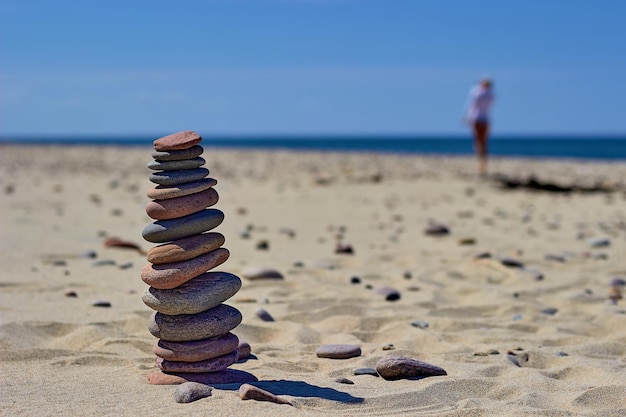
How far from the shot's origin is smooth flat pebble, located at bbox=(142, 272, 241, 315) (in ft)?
10.6

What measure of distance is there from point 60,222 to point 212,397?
587 centimetres

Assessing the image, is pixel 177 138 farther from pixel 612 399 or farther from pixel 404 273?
pixel 404 273

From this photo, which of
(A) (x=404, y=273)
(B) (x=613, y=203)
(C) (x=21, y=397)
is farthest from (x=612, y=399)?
(B) (x=613, y=203)

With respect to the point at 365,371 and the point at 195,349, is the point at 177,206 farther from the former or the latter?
the point at 365,371

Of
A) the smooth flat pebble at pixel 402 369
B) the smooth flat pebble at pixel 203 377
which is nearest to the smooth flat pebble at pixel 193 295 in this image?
the smooth flat pebble at pixel 203 377

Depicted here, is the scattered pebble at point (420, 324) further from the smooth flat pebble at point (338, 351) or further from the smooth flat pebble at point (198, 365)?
the smooth flat pebble at point (198, 365)

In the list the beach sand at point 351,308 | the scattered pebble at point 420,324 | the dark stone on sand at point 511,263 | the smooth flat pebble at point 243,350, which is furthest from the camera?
the dark stone on sand at point 511,263

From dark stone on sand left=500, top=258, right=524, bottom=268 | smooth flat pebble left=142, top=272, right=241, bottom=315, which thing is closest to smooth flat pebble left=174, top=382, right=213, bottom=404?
smooth flat pebble left=142, top=272, right=241, bottom=315

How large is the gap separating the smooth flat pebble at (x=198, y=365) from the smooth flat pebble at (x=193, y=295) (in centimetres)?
21

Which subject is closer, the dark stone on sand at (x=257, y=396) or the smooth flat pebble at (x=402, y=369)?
the dark stone on sand at (x=257, y=396)

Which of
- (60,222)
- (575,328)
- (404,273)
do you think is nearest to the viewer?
(575,328)

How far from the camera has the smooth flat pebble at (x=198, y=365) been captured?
3.24m

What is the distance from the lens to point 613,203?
10.7 metres

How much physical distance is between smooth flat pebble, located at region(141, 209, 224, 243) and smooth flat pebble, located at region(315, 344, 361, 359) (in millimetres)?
909
